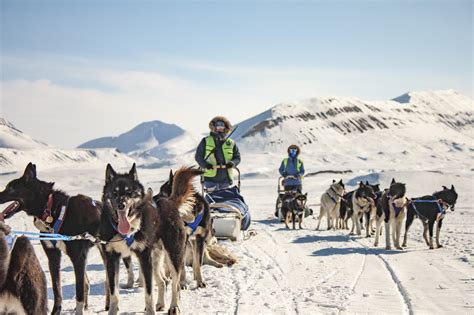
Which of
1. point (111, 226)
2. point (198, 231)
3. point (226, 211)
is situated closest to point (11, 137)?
point (226, 211)

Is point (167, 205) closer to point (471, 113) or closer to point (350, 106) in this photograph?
point (350, 106)

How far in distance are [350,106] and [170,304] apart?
8711 cm

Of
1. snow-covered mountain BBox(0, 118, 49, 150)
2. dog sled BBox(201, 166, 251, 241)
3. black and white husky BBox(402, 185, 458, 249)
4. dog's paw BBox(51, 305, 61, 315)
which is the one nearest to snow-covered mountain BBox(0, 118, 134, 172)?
snow-covered mountain BBox(0, 118, 49, 150)

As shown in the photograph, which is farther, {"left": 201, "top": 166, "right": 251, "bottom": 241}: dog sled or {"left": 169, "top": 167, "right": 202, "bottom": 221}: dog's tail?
{"left": 201, "top": 166, "right": 251, "bottom": 241}: dog sled

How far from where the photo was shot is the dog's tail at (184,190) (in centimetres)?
555

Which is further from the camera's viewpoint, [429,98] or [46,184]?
[429,98]

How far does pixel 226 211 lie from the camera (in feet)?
28.2

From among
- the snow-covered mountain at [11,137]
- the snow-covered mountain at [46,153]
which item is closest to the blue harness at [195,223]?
the snow-covered mountain at [46,153]

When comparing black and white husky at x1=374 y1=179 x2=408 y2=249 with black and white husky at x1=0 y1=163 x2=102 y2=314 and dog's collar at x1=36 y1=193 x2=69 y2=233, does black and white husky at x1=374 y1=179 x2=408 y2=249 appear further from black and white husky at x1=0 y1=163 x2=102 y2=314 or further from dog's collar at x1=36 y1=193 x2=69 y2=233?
dog's collar at x1=36 y1=193 x2=69 y2=233

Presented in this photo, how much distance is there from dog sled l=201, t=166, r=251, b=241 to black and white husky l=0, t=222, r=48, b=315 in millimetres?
5659

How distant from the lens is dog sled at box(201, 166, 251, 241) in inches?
338

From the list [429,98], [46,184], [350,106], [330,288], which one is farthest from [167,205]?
[429,98]

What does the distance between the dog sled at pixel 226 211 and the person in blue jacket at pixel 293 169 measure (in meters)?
4.32

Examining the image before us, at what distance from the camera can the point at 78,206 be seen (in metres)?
4.92
